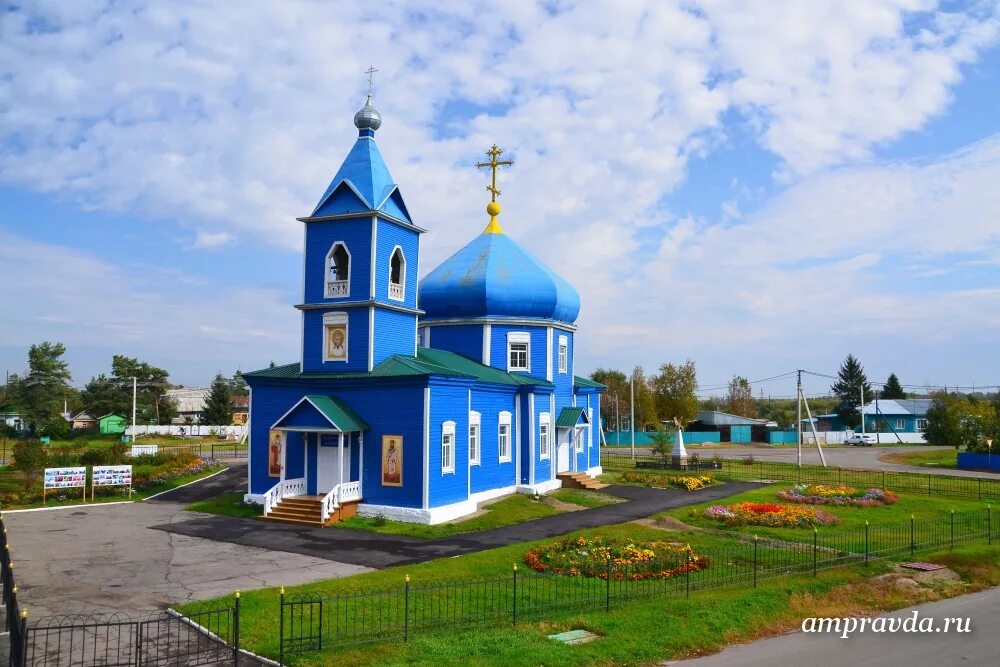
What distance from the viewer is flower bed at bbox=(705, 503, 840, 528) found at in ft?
75.4

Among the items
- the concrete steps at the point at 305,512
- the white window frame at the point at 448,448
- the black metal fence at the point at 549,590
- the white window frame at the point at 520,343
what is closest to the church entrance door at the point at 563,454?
the white window frame at the point at 520,343

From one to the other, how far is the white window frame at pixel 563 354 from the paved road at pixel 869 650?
20870 millimetres

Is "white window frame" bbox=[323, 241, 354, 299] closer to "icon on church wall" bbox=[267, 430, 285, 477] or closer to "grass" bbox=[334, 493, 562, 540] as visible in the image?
"icon on church wall" bbox=[267, 430, 285, 477]

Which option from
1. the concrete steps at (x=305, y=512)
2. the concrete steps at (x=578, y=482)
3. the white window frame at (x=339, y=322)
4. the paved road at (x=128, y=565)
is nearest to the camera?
the paved road at (x=128, y=565)

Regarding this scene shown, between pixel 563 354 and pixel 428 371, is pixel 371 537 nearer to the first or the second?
pixel 428 371

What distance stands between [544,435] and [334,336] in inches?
402

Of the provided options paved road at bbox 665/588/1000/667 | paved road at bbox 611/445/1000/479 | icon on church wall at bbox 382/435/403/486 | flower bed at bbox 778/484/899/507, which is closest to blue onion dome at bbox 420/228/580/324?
icon on church wall at bbox 382/435/403/486

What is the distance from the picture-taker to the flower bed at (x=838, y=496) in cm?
2766

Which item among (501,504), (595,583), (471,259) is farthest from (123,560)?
(471,259)

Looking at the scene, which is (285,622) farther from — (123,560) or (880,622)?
(880,622)

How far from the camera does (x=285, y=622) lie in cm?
1216

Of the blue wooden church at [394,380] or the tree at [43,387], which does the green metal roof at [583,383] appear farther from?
the tree at [43,387]

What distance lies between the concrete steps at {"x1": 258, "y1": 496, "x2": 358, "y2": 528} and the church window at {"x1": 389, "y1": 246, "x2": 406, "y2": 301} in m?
7.34

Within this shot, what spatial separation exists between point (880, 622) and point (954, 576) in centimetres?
478
